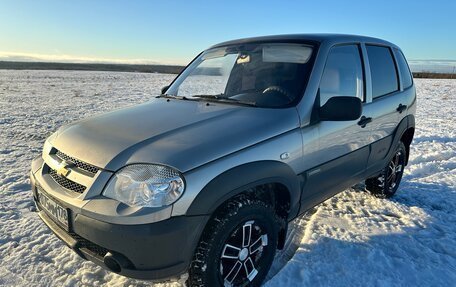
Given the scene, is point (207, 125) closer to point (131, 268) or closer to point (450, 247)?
point (131, 268)

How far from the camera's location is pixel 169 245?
6.50ft

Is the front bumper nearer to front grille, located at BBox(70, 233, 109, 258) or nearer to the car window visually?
front grille, located at BBox(70, 233, 109, 258)

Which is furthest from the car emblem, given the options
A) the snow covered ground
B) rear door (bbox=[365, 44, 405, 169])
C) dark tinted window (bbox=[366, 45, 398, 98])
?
dark tinted window (bbox=[366, 45, 398, 98])

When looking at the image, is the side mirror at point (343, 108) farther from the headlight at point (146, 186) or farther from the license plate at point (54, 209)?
the license plate at point (54, 209)

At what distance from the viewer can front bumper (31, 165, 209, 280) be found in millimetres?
1942

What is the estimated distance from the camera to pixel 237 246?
7.85ft

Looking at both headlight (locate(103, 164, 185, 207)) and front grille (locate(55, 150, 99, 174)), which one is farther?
front grille (locate(55, 150, 99, 174))

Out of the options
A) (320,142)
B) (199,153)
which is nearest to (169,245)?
(199,153)

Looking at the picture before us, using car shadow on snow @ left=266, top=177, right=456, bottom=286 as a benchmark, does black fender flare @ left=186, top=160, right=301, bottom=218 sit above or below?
above

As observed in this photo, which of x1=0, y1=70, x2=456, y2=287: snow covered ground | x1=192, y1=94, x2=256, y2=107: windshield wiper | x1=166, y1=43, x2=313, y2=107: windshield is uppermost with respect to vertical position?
x1=166, y1=43, x2=313, y2=107: windshield

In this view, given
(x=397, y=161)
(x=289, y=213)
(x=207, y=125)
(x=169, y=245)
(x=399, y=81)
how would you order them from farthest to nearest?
(x=397, y=161), (x=399, y=81), (x=289, y=213), (x=207, y=125), (x=169, y=245)

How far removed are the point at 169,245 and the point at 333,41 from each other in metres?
2.36

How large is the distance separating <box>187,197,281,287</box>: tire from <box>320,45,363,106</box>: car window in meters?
1.14

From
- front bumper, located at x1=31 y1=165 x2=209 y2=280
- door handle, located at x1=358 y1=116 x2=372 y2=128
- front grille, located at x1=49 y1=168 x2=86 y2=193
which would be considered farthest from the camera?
door handle, located at x1=358 y1=116 x2=372 y2=128
